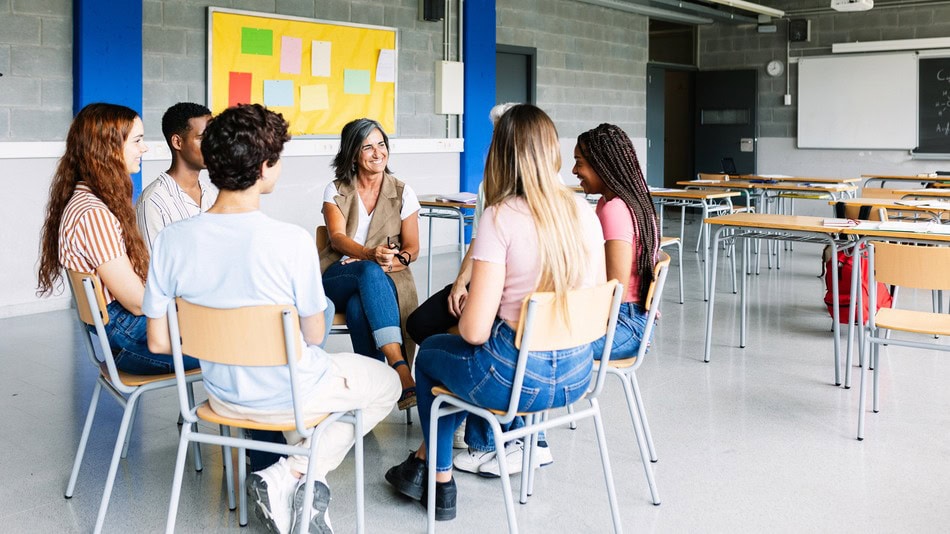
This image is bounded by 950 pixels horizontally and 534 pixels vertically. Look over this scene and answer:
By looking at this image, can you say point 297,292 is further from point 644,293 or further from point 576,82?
point 576,82

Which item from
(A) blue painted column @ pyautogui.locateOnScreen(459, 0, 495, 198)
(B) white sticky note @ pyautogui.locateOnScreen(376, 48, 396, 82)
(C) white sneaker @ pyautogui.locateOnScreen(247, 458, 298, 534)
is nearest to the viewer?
(C) white sneaker @ pyautogui.locateOnScreen(247, 458, 298, 534)

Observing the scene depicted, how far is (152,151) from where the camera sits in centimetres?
587

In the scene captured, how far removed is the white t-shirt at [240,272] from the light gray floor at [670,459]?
1.87 ft

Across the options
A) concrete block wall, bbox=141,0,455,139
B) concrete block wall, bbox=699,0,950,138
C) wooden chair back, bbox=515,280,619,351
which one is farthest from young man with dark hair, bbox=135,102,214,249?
concrete block wall, bbox=699,0,950,138

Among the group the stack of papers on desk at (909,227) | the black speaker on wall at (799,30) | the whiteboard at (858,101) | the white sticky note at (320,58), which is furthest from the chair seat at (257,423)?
the black speaker on wall at (799,30)

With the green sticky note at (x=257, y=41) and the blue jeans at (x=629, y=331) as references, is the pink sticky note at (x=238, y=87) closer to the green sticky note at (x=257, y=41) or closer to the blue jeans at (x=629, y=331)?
the green sticky note at (x=257, y=41)

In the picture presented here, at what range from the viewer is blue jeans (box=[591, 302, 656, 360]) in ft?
8.73

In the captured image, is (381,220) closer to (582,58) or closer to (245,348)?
(245,348)

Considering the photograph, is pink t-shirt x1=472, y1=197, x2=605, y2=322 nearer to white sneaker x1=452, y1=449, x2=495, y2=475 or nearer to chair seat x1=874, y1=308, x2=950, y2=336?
white sneaker x1=452, y1=449, x2=495, y2=475

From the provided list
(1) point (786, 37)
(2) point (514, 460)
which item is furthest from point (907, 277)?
(1) point (786, 37)

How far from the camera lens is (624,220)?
2672 millimetres

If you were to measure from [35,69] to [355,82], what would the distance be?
2.47 m

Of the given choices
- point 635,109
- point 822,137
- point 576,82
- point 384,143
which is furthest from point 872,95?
point 384,143

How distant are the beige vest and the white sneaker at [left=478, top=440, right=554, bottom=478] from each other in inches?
20.4
